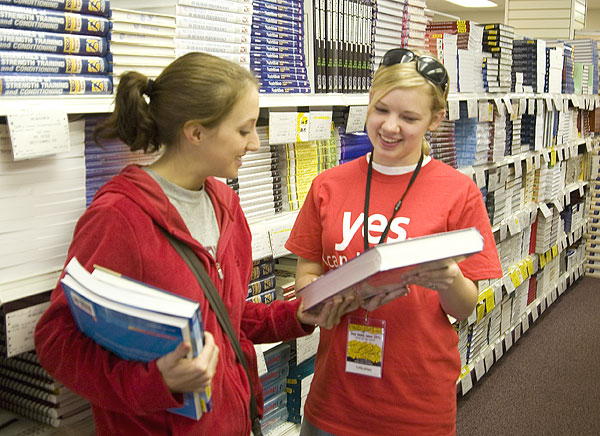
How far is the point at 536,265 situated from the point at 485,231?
391 centimetres

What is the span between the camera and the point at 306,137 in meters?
2.24

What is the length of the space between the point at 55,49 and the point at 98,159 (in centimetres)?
29

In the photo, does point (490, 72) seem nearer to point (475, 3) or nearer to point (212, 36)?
point (212, 36)

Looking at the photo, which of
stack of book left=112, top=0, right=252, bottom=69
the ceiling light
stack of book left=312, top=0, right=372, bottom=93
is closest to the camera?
stack of book left=112, top=0, right=252, bottom=69

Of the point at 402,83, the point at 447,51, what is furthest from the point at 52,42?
the point at 447,51

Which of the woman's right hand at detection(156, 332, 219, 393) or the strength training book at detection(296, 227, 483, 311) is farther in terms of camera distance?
the strength training book at detection(296, 227, 483, 311)

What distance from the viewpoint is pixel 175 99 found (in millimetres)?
1322

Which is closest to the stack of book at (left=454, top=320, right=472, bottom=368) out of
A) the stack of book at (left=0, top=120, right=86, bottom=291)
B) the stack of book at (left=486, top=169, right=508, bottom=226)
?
the stack of book at (left=486, top=169, right=508, bottom=226)

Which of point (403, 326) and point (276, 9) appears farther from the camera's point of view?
point (276, 9)

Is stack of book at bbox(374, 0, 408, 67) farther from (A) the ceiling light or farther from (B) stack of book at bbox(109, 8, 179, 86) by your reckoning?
(A) the ceiling light

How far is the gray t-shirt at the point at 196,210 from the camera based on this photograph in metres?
1.36

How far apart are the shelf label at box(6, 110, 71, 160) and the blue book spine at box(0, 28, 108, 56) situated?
0.54ft

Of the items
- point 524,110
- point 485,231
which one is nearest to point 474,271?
point 485,231

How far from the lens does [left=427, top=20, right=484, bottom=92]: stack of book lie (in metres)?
3.55
